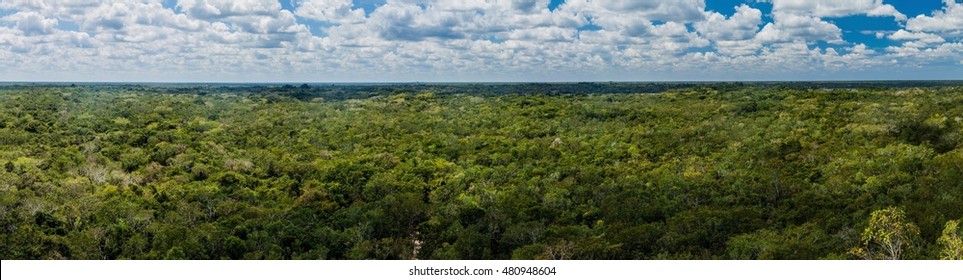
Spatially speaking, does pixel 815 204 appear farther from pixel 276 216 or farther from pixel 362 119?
pixel 362 119

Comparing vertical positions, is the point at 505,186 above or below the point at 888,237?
below

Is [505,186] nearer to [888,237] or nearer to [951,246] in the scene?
[888,237]

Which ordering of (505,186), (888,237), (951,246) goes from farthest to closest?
(505,186)
(888,237)
(951,246)

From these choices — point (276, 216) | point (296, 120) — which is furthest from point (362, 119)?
point (276, 216)

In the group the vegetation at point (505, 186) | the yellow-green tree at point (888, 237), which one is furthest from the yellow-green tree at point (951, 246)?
the yellow-green tree at point (888, 237)

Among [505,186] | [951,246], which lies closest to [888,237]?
[951,246]

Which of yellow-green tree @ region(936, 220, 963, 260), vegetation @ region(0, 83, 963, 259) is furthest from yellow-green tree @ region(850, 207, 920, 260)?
yellow-green tree @ region(936, 220, 963, 260)

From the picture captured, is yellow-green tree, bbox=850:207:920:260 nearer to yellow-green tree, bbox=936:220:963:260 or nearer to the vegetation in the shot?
the vegetation

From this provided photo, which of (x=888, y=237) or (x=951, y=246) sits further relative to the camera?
(x=888, y=237)

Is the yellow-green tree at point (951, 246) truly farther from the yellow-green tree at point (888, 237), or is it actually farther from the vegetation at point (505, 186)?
the yellow-green tree at point (888, 237)
